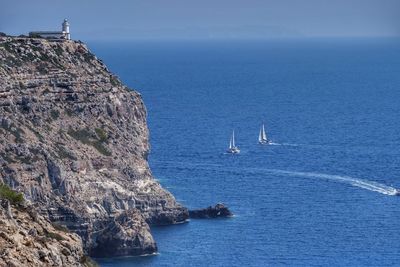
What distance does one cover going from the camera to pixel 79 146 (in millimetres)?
106812

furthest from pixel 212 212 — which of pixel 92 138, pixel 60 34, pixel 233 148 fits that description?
pixel 233 148

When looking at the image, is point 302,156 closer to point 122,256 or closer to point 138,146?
point 138,146

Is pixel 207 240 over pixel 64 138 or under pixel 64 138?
under

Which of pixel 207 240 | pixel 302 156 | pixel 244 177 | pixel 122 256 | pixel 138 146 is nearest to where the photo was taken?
pixel 122 256

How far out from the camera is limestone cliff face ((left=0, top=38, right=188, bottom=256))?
325ft

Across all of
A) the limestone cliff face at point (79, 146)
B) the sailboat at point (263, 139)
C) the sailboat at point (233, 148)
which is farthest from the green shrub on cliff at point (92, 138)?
the sailboat at point (263, 139)

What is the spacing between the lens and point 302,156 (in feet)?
484

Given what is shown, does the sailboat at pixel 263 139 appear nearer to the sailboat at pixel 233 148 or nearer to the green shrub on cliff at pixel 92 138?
the sailboat at pixel 233 148

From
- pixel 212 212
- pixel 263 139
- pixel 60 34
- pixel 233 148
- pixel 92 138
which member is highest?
pixel 60 34

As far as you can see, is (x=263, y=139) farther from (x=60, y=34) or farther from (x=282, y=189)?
(x=60, y=34)

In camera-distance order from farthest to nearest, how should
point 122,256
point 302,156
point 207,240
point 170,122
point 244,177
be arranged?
point 170,122, point 302,156, point 244,177, point 207,240, point 122,256

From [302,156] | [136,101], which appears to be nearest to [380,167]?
[302,156]

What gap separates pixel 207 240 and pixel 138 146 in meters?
12.3

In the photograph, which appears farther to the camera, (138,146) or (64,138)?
(138,146)
